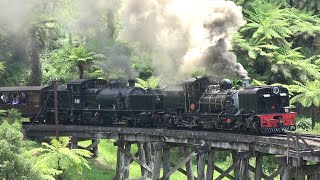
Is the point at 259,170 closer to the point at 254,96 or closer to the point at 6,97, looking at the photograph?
the point at 254,96

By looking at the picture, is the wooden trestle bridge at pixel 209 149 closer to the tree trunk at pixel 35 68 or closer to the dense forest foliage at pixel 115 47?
the dense forest foliage at pixel 115 47

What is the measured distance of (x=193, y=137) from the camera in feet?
68.6

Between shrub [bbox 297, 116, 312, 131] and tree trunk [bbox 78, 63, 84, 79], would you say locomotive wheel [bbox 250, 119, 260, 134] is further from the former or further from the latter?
tree trunk [bbox 78, 63, 84, 79]

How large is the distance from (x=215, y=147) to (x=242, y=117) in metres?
1.49

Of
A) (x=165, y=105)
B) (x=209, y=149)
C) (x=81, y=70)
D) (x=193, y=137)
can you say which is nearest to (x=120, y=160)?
(x=165, y=105)

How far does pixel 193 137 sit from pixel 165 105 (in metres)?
3.86

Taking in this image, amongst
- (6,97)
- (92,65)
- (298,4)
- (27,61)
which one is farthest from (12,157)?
(298,4)

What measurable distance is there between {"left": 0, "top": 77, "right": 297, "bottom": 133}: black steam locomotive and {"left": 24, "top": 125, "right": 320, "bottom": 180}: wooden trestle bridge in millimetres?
947

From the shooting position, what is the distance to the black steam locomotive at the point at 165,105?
1967cm

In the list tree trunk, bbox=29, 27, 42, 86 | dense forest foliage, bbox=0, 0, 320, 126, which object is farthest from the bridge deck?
tree trunk, bbox=29, 27, 42, 86

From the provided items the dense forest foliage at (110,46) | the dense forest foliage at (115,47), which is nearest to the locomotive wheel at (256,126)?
the dense forest foliage at (115,47)

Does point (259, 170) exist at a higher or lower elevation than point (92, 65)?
lower

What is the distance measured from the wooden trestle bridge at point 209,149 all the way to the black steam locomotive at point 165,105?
95 cm

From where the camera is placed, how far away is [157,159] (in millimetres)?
22828
